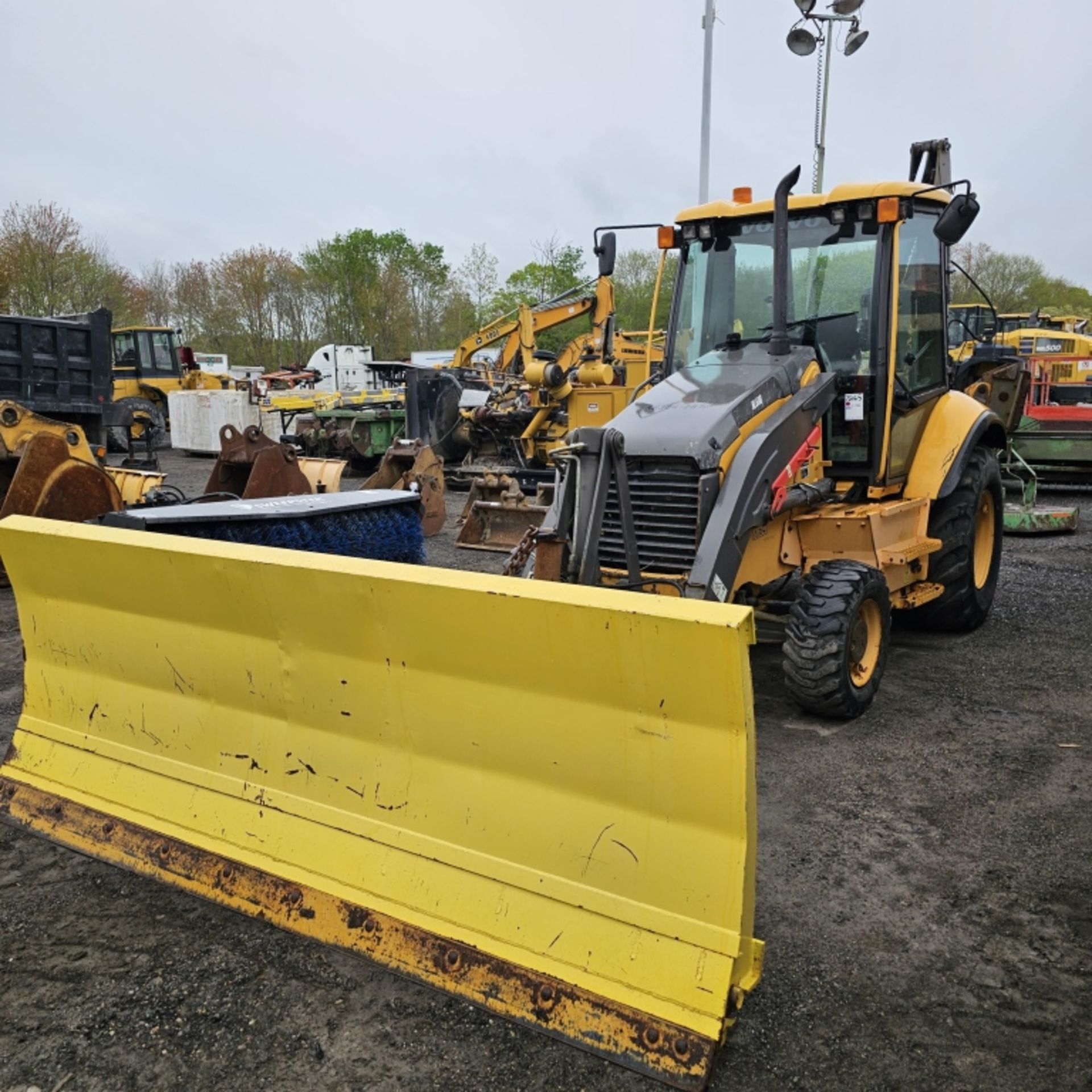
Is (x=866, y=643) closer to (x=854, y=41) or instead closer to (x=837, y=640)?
(x=837, y=640)

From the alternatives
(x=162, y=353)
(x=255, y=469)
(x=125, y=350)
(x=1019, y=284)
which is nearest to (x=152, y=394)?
(x=162, y=353)

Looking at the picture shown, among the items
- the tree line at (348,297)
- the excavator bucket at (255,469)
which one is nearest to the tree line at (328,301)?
the tree line at (348,297)

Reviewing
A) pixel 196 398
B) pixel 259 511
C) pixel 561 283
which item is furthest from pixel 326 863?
pixel 561 283

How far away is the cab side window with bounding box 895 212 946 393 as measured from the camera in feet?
16.6

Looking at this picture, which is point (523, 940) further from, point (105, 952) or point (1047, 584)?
point (1047, 584)

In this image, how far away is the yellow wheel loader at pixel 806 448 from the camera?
4258mm

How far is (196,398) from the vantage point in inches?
768

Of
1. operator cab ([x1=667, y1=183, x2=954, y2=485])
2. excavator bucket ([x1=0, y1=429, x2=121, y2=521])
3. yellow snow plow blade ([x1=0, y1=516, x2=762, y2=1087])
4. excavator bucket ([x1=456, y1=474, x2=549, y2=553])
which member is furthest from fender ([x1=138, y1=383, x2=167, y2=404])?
yellow snow plow blade ([x1=0, y1=516, x2=762, y2=1087])

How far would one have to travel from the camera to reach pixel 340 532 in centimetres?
618

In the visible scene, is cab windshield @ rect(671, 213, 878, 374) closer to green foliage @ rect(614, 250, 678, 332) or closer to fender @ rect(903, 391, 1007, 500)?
fender @ rect(903, 391, 1007, 500)

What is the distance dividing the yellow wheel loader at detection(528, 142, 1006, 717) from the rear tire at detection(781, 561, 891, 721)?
1 centimetres

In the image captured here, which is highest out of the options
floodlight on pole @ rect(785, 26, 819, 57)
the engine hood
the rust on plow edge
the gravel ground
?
floodlight on pole @ rect(785, 26, 819, 57)

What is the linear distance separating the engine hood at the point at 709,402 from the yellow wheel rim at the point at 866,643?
44.2 inches

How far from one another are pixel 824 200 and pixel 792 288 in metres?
0.48
